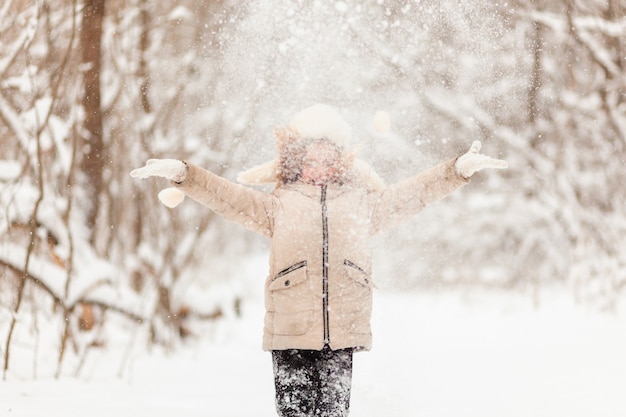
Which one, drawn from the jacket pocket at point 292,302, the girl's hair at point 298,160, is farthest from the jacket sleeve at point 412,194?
the jacket pocket at point 292,302

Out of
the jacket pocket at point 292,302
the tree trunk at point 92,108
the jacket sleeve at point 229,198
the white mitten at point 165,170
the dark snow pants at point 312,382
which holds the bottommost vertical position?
the dark snow pants at point 312,382

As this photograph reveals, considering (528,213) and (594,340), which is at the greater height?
(528,213)

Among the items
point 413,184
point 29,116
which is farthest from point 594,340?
point 29,116

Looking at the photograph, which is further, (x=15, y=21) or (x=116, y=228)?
(x=116, y=228)

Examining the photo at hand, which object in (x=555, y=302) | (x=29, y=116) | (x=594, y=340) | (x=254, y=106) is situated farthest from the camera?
(x=555, y=302)

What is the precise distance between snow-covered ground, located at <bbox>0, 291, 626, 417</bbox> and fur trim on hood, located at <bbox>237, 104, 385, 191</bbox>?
1558 millimetres

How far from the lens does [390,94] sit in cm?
718

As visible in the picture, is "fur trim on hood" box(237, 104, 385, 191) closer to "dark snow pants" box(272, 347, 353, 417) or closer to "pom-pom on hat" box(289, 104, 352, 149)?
"pom-pom on hat" box(289, 104, 352, 149)

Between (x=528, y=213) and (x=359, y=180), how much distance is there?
4.88 metres

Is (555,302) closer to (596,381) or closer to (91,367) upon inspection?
(596,381)

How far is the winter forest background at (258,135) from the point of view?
4.76m

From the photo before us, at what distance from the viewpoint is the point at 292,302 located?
251 cm

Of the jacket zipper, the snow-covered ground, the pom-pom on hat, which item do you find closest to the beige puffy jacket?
the jacket zipper

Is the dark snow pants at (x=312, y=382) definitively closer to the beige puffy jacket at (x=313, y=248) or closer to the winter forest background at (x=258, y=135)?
the beige puffy jacket at (x=313, y=248)
